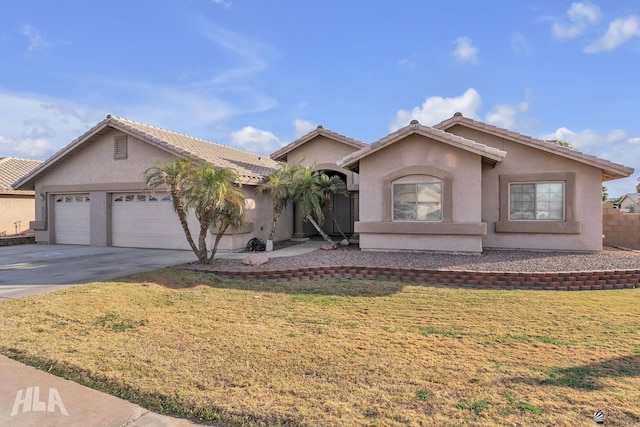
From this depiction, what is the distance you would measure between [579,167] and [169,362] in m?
14.7

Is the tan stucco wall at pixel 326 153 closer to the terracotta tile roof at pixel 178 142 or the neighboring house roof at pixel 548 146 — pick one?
the terracotta tile roof at pixel 178 142

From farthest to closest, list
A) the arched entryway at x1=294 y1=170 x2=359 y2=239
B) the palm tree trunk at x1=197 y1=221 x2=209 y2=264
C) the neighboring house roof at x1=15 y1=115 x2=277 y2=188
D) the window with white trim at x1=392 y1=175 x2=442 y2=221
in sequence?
the arched entryway at x1=294 y1=170 x2=359 y2=239 → the neighboring house roof at x1=15 y1=115 x2=277 y2=188 → the window with white trim at x1=392 y1=175 x2=442 y2=221 → the palm tree trunk at x1=197 y1=221 x2=209 y2=264

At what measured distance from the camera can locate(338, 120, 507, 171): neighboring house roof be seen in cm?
1278

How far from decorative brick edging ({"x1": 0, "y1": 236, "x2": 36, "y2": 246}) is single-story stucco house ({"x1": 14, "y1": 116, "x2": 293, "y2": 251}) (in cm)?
100

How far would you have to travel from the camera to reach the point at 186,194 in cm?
1194

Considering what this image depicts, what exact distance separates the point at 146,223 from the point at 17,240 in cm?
832

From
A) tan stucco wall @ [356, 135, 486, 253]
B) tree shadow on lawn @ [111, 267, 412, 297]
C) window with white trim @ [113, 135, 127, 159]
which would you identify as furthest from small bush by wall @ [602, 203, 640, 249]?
window with white trim @ [113, 135, 127, 159]

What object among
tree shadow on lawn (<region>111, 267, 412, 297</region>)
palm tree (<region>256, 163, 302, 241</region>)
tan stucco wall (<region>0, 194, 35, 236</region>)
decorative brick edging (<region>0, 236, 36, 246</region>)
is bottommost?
tree shadow on lawn (<region>111, 267, 412, 297</region>)

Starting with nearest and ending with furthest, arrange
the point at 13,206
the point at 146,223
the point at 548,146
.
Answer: the point at 548,146 < the point at 146,223 < the point at 13,206

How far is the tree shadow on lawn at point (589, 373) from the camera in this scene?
453cm

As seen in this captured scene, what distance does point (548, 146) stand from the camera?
1395 centimetres

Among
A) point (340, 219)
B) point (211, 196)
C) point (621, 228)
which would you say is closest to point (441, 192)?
point (211, 196)

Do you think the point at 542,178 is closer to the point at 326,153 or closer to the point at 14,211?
the point at 326,153

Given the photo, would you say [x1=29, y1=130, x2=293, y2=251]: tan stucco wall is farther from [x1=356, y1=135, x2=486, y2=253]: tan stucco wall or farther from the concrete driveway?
[x1=356, y1=135, x2=486, y2=253]: tan stucco wall
